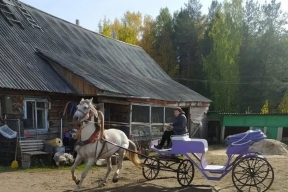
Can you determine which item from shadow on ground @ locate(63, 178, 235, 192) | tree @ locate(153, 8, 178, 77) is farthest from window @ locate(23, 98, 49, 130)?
tree @ locate(153, 8, 178, 77)

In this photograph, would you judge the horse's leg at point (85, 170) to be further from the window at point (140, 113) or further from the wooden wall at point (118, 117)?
the window at point (140, 113)

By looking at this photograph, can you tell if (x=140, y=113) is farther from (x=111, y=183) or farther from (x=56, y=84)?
(x=111, y=183)

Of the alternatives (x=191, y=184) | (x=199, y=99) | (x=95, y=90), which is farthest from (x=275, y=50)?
(x=191, y=184)

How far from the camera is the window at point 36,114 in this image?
12812 mm

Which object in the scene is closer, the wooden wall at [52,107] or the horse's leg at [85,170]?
the horse's leg at [85,170]

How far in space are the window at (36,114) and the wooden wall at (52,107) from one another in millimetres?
184

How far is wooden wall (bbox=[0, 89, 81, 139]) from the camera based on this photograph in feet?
40.5

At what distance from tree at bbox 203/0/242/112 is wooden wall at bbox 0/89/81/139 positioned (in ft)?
71.3

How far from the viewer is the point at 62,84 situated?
13812mm

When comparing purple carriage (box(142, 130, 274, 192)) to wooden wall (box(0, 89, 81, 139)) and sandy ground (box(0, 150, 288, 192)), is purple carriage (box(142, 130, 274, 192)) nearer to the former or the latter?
sandy ground (box(0, 150, 288, 192))

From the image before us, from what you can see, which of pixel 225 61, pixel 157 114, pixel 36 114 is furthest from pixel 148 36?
pixel 36 114

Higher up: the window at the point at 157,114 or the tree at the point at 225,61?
the tree at the point at 225,61

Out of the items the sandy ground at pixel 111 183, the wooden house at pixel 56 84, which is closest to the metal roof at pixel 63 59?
the wooden house at pixel 56 84

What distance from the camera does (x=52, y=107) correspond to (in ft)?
45.1
